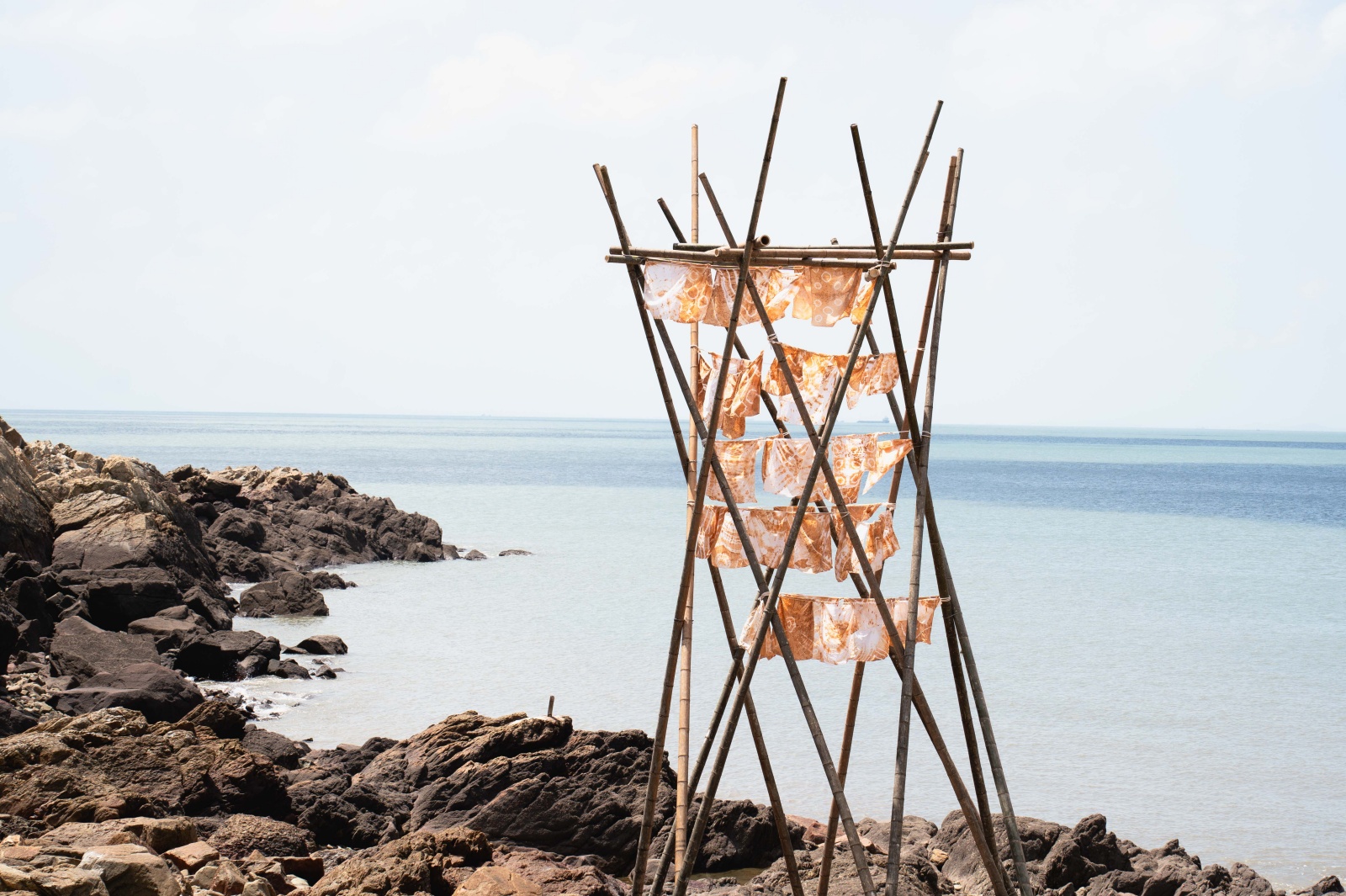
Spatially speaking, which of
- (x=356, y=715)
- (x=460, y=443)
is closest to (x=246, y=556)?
(x=356, y=715)

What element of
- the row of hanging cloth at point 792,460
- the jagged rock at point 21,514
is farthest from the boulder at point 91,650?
the row of hanging cloth at point 792,460

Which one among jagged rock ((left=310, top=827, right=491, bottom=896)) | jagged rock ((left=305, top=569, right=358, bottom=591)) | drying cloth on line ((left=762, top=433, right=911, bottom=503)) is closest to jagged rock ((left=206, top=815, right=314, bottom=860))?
jagged rock ((left=310, top=827, right=491, bottom=896))

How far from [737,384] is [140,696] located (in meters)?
6.27

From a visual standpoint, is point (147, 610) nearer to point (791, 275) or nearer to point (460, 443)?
point (791, 275)

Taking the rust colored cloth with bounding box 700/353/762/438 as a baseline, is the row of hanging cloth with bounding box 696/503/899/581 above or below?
below

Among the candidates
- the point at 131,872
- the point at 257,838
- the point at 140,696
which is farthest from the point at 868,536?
the point at 140,696

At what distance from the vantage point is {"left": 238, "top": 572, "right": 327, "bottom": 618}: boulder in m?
19.2

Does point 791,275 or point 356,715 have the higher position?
point 791,275

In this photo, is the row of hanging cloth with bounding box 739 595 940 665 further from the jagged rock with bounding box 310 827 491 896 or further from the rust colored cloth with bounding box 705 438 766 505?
the jagged rock with bounding box 310 827 491 896

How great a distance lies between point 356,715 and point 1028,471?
263ft

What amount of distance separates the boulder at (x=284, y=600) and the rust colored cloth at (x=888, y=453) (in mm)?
15504

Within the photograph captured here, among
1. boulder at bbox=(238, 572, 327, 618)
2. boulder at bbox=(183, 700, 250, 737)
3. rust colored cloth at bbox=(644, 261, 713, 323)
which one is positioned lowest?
boulder at bbox=(238, 572, 327, 618)

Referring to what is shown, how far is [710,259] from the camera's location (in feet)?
17.5

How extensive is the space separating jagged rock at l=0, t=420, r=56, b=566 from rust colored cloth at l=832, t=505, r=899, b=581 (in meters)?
13.2
